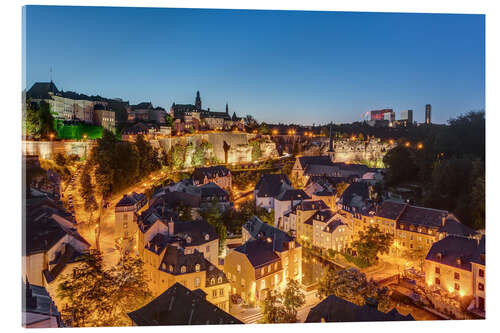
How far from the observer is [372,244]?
524 cm

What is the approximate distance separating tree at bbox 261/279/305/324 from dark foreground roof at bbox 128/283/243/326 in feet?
1.50

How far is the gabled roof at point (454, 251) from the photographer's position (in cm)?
429

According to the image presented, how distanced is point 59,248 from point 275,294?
9.95 feet

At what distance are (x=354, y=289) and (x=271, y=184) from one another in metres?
2.13

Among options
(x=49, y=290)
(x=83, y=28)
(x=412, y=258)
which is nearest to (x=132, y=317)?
(x=49, y=290)

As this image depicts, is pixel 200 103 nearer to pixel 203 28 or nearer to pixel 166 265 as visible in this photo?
pixel 203 28

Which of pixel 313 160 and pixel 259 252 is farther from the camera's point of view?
pixel 313 160

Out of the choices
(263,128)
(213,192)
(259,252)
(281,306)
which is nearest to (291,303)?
(281,306)

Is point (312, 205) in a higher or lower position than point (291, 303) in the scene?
higher

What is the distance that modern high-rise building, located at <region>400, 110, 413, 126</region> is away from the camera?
4750mm

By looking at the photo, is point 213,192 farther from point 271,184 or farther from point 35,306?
point 35,306

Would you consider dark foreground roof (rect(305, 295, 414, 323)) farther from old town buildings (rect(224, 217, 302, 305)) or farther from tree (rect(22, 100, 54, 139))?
tree (rect(22, 100, 54, 139))

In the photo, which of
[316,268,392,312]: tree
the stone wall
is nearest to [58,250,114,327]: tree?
the stone wall

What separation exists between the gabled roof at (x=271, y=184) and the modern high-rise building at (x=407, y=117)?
218 cm
